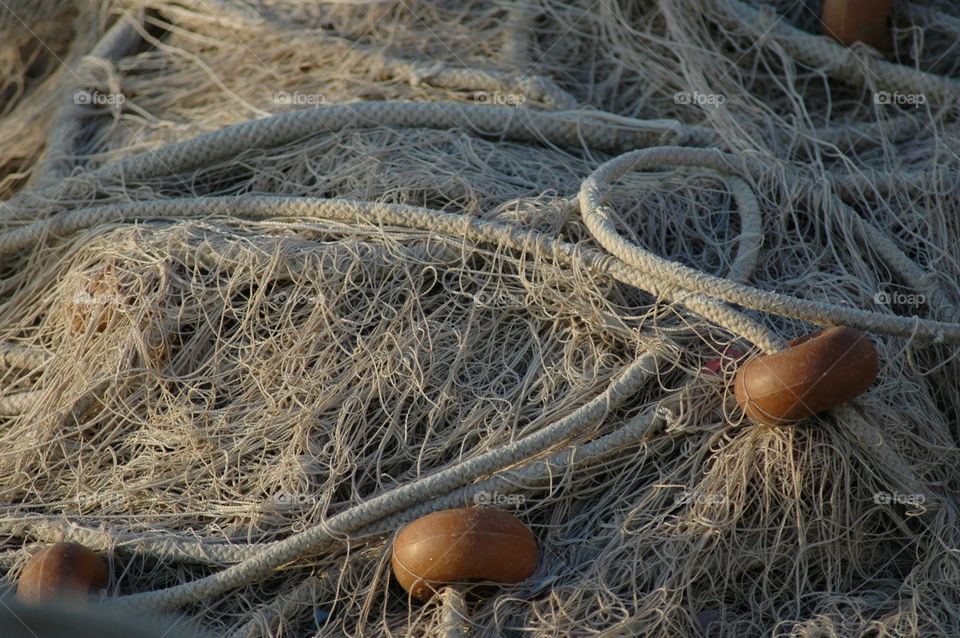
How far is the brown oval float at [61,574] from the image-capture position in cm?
199

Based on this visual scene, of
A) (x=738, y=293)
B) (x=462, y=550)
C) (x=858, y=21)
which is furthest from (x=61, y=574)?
(x=858, y=21)

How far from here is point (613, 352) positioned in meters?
2.33

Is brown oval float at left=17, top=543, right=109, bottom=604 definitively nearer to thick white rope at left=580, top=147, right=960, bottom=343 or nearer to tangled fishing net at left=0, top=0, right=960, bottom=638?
tangled fishing net at left=0, top=0, right=960, bottom=638

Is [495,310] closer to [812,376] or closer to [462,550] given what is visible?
[462,550]

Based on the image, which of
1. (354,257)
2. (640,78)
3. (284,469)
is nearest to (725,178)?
(640,78)

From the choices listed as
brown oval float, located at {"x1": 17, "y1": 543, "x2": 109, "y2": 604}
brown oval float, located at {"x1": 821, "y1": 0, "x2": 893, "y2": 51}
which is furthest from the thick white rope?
brown oval float, located at {"x1": 17, "y1": 543, "x2": 109, "y2": 604}

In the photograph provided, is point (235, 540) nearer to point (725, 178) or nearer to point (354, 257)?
point (354, 257)

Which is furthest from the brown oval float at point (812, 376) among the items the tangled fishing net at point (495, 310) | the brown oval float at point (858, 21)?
the brown oval float at point (858, 21)

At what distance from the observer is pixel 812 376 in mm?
1945

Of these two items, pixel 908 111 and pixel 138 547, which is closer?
pixel 138 547

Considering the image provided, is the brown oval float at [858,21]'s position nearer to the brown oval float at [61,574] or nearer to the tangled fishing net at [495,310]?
the tangled fishing net at [495,310]

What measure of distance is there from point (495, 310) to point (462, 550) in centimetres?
73

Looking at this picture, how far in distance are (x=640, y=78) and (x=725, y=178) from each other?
644 mm

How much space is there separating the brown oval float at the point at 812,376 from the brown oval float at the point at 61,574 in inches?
61.4
